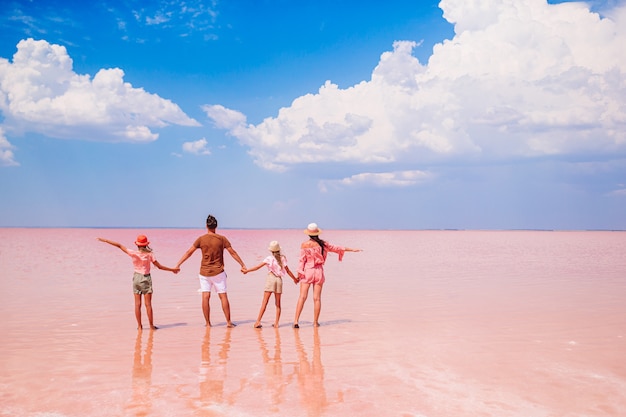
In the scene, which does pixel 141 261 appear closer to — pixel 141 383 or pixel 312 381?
pixel 141 383

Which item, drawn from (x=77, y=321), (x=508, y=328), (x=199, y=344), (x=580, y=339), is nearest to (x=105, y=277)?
(x=77, y=321)

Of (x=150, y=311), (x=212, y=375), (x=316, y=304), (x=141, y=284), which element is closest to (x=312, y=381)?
(x=212, y=375)

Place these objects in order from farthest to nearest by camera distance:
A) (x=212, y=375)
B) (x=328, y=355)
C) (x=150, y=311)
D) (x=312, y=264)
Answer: (x=312, y=264) → (x=150, y=311) → (x=328, y=355) → (x=212, y=375)

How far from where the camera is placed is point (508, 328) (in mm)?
9781

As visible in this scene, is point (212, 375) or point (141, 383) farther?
point (212, 375)

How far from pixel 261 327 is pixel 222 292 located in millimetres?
1065

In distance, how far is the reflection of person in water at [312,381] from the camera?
18.1 ft

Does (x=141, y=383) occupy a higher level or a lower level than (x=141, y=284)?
lower

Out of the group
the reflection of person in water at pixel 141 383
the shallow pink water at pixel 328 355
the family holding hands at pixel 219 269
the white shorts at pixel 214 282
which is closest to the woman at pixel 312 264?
the family holding hands at pixel 219 269

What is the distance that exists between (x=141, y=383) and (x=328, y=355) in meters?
2.84

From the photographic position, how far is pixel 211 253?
989cm

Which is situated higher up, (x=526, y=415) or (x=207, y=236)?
(x=207, y=236)

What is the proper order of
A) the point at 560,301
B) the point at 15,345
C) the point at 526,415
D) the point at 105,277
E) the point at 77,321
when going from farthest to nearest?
the point at 105,277, the point at 560,301, the point at 77,321, the point at 15,345, the point at 526,415

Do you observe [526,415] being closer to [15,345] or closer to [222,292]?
[222,292]
